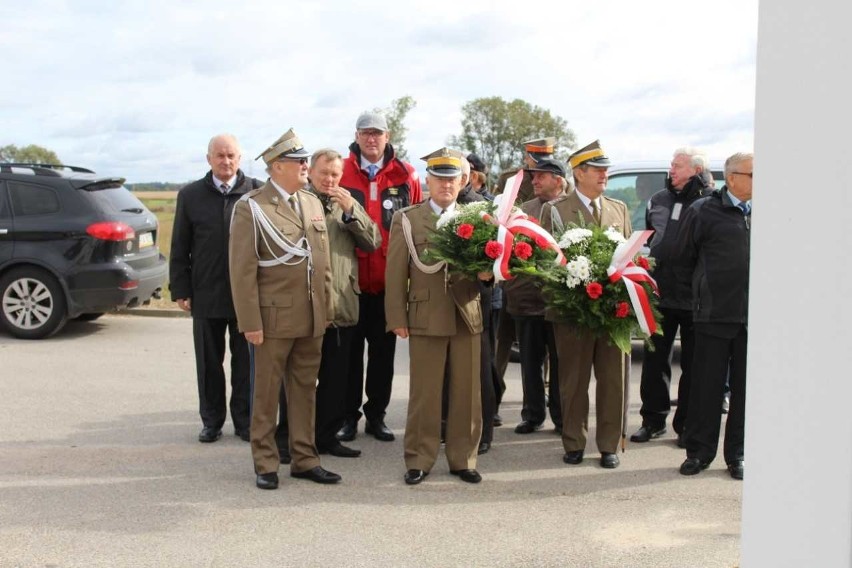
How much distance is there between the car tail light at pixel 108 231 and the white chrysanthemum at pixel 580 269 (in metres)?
6.72

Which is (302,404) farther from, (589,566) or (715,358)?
(715,358)

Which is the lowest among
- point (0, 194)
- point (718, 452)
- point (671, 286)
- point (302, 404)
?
point (718, 452)

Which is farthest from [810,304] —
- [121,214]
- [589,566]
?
[121,214]

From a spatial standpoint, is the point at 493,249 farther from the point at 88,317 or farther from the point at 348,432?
the point at 88,317

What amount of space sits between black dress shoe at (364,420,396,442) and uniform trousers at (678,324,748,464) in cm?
221

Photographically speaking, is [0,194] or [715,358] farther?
[0,194]

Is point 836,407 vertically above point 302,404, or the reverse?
point 836,407

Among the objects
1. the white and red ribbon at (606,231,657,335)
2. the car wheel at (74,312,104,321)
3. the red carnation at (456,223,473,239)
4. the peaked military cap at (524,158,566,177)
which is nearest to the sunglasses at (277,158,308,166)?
the red carnation at (456,223,473,239)

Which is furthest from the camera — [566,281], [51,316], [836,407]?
[51,316]

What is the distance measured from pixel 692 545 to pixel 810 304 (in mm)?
2709

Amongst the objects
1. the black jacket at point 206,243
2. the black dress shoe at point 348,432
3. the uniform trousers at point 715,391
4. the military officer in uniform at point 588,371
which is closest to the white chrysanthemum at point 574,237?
the military officer in uniform at point 588,371

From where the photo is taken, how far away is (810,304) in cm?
287

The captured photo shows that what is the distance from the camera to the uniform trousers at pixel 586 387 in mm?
6855

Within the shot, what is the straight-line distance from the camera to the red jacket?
7297 millimetres
